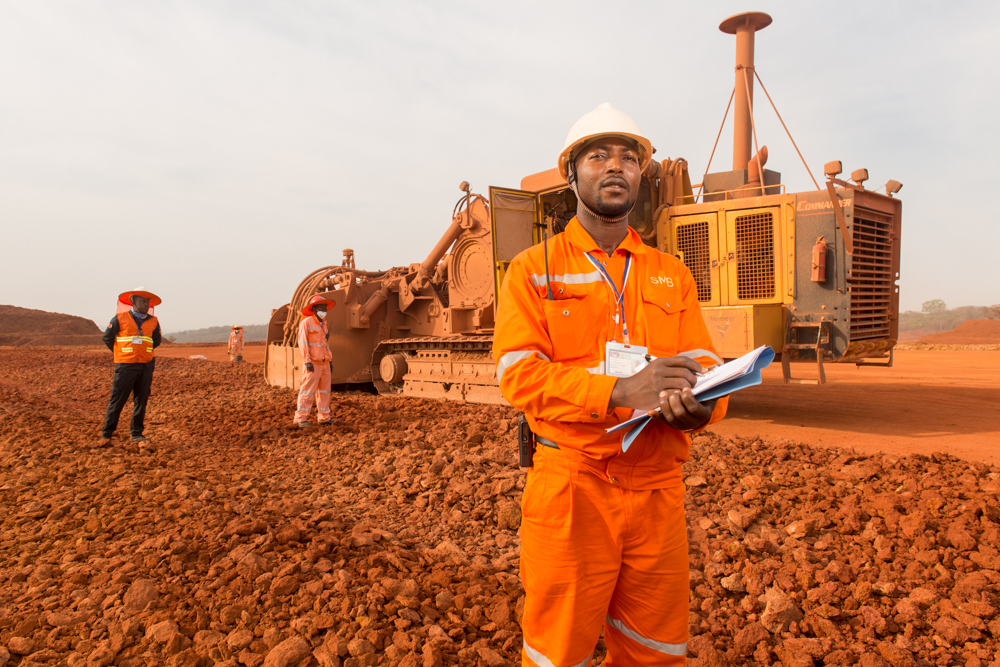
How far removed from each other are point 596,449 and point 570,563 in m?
0.35

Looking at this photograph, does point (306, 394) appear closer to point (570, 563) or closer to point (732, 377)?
point (570, 563)

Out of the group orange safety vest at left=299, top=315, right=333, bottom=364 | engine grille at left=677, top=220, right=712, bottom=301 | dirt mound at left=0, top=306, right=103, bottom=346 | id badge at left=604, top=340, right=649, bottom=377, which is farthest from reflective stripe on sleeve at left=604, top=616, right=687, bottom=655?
dirt mound at left=0, top=306, right=103, bottom=346

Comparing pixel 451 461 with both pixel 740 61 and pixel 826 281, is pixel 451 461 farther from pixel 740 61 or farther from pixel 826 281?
pixel 740 61

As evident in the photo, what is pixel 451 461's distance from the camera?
19.7 feet

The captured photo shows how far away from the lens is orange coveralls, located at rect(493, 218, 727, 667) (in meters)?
1.79

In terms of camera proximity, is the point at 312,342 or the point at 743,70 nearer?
the point at 312,342

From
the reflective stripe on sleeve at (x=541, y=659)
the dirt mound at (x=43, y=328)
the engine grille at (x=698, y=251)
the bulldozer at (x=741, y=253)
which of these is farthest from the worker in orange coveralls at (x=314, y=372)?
the dirt mound at (x=43, y=328)

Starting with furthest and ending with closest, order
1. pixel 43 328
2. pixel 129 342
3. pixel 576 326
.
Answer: pixel 43 328
pixel 129 342
pixel 576 326

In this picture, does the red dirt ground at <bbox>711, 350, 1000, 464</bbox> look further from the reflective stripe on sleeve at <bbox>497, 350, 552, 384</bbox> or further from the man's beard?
the reflective stripe on sleeve at <bbox>497, 350, 552, 384</bbox>

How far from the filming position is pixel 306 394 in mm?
8859

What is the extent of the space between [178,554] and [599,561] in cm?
318

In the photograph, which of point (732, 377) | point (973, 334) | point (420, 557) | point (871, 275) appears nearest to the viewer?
point (732, 377)

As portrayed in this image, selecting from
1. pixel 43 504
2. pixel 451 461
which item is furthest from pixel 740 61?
pixel 43 504

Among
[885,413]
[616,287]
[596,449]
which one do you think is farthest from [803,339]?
[596,449]
